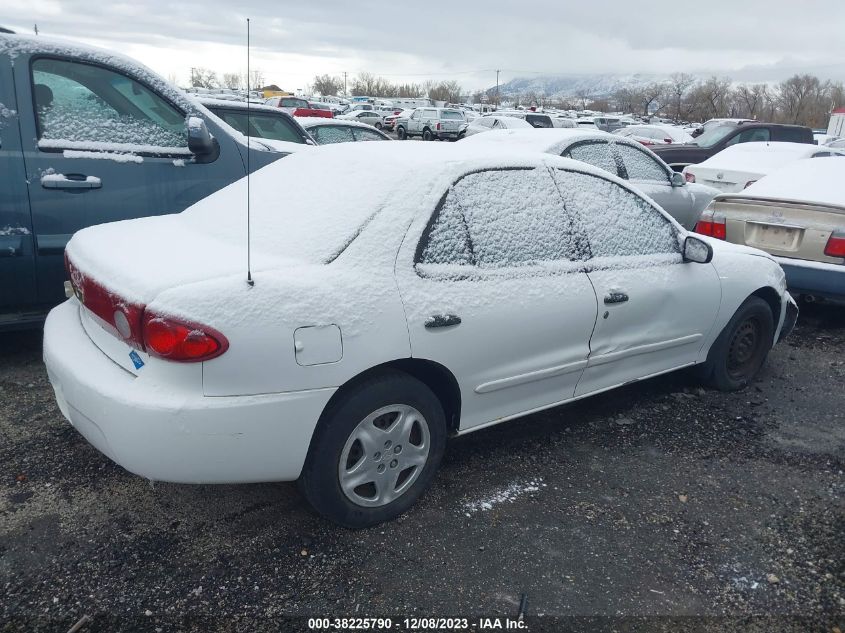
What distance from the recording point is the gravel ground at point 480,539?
7.84 ft

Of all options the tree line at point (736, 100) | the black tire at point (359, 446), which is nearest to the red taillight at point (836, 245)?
the black tire at point (359, 446)

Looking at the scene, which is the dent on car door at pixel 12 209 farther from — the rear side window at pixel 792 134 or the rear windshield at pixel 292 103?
the rear windshield at pixel 292 103

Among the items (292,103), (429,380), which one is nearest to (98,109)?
(429,380)

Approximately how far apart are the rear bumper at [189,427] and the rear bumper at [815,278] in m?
4.21

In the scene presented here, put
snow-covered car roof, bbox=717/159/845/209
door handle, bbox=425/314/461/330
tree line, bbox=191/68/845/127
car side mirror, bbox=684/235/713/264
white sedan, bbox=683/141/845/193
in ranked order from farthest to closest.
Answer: tree line, bbox=191/68/845/127 → white sedan, bbox=683/141/845/193 → snow-covered car roof, bbox=717/159/845/209 → car side mirror, bbox=684/235/713/264 → door handle, bbox=425/314/461/330

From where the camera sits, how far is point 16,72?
12.8 ft

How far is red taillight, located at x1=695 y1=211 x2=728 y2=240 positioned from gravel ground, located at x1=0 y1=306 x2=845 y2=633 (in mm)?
2439

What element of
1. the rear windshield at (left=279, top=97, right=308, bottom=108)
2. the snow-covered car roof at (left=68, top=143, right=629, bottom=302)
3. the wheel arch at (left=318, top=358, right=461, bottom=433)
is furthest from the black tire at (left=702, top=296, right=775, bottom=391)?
the rear windshield at (left=279, top=97, right=308, bottom=108)

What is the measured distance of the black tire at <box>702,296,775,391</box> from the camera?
422 cm

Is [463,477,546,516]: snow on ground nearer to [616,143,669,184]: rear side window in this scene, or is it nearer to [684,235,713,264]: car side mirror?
[684,235,713,264]: car side mirror

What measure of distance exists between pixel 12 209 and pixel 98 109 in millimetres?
831

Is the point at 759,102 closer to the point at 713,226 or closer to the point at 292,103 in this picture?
the point at 292,103

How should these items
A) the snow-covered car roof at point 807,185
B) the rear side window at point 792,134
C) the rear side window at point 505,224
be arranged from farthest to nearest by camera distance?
the rear side window at point 792,134
the snow-covered car roof at point 807,185
the rear side window at point 505,224

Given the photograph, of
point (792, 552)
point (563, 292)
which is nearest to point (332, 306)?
point (563, 292)
